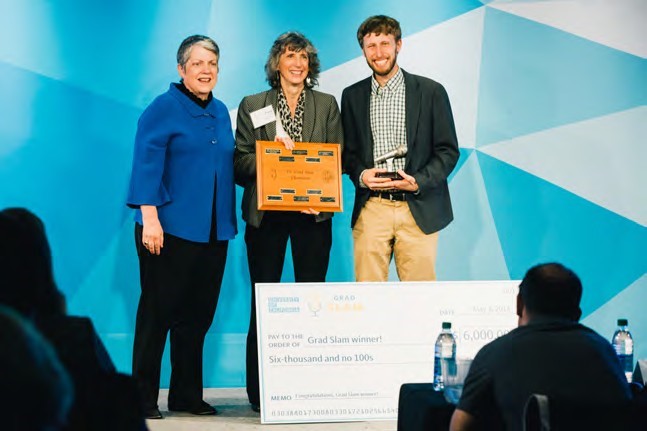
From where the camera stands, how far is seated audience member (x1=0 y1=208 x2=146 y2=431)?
6.77 ft

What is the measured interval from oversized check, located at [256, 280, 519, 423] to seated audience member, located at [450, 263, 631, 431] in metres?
1.74

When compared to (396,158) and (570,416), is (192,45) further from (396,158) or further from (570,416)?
(570,416)

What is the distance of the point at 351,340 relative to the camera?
4.49m

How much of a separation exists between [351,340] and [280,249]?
0.62 m

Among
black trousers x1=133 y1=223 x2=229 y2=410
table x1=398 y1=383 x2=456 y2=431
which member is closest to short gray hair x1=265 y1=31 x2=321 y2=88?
black trousers x1=133 y1=223 x2=229 y2=410

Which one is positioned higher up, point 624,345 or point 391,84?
point 391,84

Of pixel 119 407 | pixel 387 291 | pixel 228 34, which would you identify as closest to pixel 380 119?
pixel 387 291

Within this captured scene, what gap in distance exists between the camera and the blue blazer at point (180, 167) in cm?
457

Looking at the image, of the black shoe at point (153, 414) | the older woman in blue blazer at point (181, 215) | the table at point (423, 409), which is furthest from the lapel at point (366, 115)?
the table at point (423, 409)

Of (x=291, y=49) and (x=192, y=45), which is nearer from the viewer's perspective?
(x=192, y=45)

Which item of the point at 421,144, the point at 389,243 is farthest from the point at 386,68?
the point at 389,243

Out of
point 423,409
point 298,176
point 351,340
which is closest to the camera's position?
point 423,409

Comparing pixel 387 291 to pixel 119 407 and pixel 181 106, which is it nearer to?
pixel 181 106

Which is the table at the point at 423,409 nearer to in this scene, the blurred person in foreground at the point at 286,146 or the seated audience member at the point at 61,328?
the seated audience member at the point at 61,328
